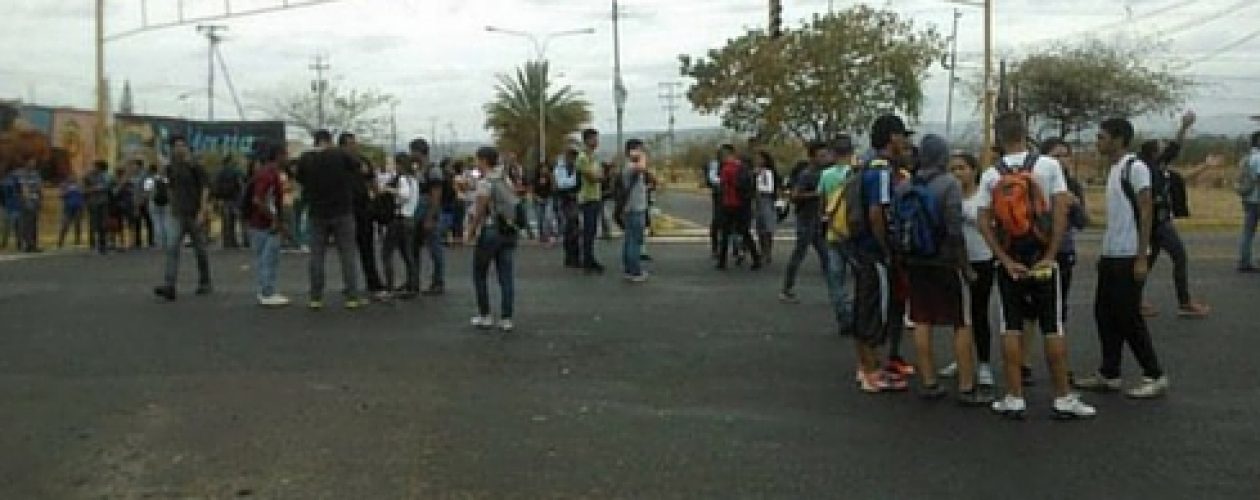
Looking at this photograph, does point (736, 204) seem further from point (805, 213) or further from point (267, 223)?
point (267, 223)

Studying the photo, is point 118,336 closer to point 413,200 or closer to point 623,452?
point 413,200

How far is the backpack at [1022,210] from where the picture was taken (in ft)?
24.4

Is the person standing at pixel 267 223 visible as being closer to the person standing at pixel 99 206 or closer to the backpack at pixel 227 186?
the backpack at pixel 227 186

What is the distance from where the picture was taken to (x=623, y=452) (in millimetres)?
6762

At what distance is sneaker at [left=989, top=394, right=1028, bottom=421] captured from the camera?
7539 mm

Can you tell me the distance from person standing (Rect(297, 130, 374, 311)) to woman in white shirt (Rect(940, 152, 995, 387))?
6512 millimetres

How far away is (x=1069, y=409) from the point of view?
751 centimetres

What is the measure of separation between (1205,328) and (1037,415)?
4342mm

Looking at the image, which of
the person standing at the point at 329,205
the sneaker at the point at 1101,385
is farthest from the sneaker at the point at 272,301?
the sneaker at the point at 1101,385

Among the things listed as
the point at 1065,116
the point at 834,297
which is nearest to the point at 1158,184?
the point at 834,297

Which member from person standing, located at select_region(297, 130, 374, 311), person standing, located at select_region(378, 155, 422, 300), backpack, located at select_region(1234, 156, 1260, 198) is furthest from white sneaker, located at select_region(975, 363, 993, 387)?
backpack, located at select_region(1234, 156, 1260, 198)

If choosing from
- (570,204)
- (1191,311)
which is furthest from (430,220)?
(1191,311)

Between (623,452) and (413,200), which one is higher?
(413,200)

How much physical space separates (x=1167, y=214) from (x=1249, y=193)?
17.3 ft
